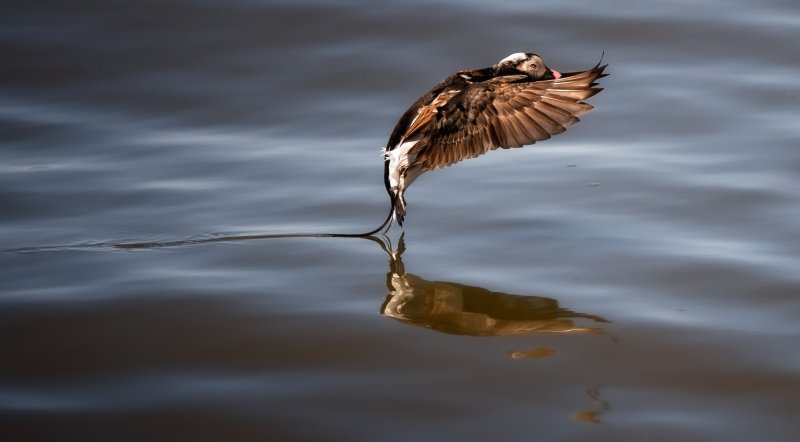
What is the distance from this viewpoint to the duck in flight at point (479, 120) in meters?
6.16

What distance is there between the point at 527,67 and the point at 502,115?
2.07 ft

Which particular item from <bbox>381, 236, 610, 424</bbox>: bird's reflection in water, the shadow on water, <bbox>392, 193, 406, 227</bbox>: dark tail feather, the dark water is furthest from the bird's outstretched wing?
<bbox>381, 236, 610, 424</bbox>: bird's reflection in water

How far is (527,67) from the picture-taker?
6816 millimetres

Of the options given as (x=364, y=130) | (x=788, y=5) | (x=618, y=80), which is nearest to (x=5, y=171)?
(x=364, y=130)

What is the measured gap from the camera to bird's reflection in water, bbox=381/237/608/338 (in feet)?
17.2

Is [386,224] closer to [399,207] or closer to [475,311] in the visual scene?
[399,207]

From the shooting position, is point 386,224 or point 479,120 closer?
point 479,120

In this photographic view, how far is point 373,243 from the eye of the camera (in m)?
6.41

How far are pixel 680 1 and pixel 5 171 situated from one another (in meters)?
5.30

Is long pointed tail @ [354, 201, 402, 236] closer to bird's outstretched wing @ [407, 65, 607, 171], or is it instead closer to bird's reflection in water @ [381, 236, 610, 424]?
bird's outstretched wing @ [407, 65, 607, 171]

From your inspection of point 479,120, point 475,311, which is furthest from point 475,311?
point 479,120

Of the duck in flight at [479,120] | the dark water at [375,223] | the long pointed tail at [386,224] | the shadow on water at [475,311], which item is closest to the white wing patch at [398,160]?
the duck in flight at [479,120]

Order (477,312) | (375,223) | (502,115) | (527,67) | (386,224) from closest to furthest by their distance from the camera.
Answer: (477,312)
(502,115)
(386,224)
(375,223)
(527,67)

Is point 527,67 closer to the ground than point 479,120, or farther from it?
farther from it
